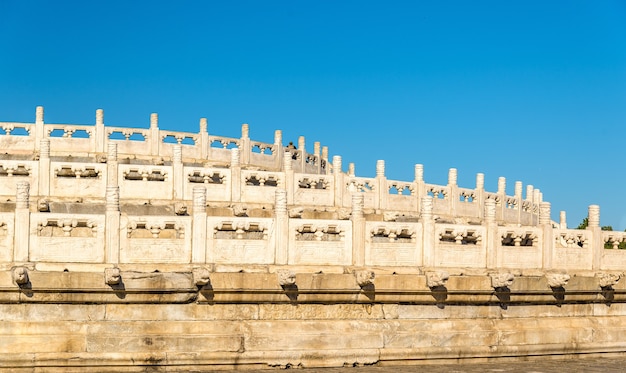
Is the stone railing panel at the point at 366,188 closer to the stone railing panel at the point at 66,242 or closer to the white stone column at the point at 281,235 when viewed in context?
the white stone column at the point at 281,235

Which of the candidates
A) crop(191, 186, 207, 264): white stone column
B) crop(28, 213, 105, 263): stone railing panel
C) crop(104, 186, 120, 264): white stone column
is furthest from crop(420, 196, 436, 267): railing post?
crop(28, 213, 105, 263): stone railing panel

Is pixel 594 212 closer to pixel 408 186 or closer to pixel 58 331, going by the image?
pixel 408 186

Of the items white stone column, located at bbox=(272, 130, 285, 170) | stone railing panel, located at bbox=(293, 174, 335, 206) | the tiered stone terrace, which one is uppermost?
white stone column, located at bbox=(272, 130, 285, 170)

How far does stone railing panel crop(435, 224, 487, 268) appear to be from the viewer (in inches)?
746

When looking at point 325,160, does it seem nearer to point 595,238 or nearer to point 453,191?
point 453,191

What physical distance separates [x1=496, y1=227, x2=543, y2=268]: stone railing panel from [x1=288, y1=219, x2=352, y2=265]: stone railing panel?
11.4ft

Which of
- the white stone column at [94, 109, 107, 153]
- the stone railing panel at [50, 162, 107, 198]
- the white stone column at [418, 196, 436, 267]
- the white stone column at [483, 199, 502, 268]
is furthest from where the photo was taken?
the white stone column at [94, 109, 107, 153]

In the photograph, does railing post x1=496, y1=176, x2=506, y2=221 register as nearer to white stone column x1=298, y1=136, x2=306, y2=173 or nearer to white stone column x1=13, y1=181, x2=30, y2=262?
white stone column x1=298, y1=136, x2=306, y2=173

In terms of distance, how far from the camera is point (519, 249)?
19.8 m

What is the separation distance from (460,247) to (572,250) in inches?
113

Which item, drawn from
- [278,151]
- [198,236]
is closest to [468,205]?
[278,151]

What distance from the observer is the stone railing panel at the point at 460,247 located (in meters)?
18.9

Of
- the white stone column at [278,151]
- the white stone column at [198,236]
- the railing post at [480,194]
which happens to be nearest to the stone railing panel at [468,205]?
the railing post at [480,194]

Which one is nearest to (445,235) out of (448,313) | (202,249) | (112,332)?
(448,313)
